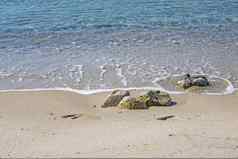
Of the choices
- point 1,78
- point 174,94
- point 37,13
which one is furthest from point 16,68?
point 37,13

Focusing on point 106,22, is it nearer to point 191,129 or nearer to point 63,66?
point 63,66

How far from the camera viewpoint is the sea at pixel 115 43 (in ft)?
41.2

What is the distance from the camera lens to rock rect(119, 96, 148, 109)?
10.3m

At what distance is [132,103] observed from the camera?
1033 cm

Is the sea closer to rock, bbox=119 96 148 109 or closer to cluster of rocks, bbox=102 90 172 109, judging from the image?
cluster of rocks, bbox=102 90 172 109

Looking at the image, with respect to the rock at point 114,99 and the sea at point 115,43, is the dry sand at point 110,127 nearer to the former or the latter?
the rock at point 114,99

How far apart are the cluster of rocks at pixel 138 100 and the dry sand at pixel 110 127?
17cm

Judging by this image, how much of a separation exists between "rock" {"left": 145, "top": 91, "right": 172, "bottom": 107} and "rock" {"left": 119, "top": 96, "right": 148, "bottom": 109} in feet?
0.39

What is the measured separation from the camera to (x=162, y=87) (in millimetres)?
11766

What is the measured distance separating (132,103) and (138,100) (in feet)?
0.48

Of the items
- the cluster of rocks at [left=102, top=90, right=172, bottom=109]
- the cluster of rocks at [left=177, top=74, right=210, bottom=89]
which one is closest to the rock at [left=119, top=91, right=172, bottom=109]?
the cluster of rocks at [left=102, top=90, right=172, bottom=109]

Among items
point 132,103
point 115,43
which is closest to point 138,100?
point 132,103

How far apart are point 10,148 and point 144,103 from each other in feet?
10.5

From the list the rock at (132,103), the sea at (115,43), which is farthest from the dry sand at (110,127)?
the sea at (115,43)
